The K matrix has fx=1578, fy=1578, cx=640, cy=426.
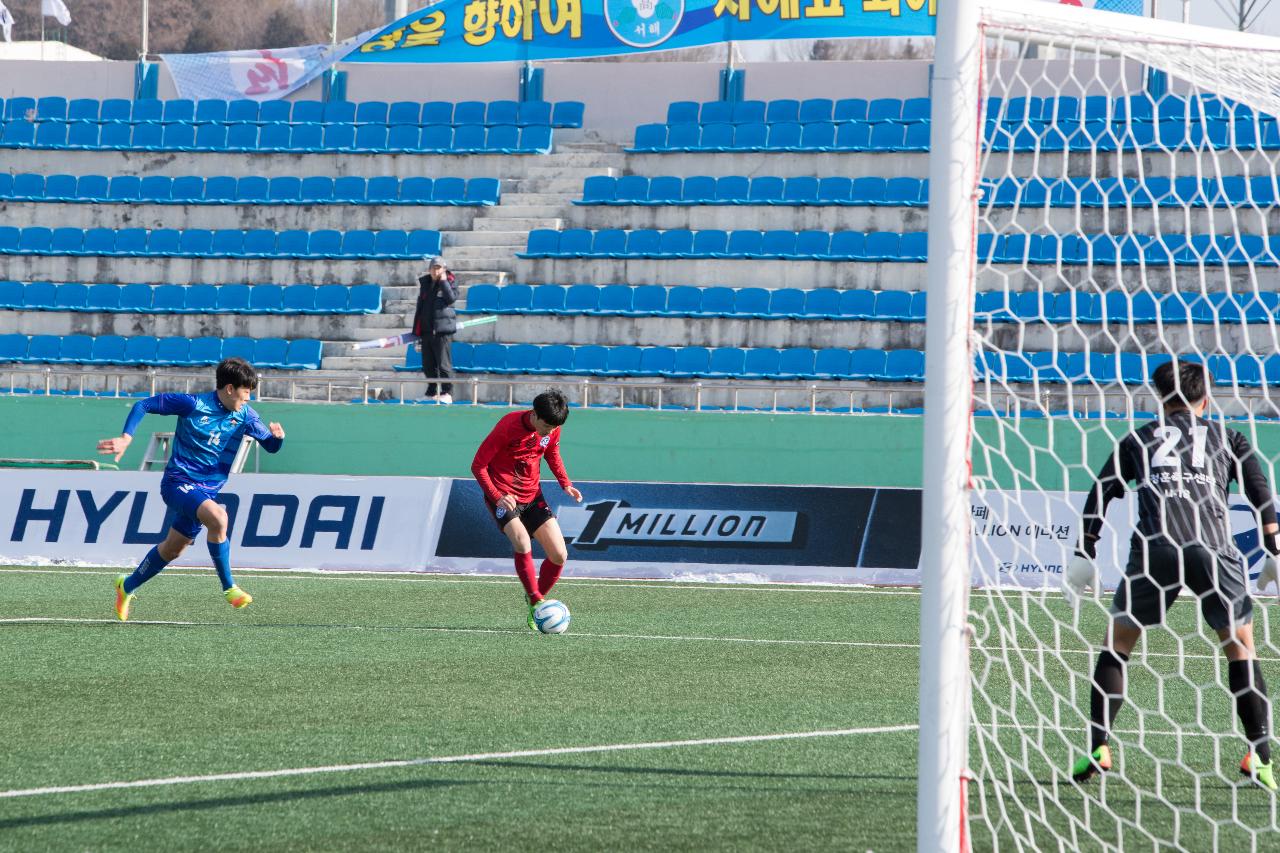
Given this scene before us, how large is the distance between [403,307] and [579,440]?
16.9 ft

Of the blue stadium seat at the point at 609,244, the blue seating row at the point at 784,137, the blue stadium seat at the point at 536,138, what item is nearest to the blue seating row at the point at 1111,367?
the blue seating row at the point at 784,137

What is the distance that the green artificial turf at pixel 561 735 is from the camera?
15.6 feet

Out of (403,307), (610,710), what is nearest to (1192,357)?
(403,307)

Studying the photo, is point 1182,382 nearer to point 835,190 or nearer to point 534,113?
point 835,190

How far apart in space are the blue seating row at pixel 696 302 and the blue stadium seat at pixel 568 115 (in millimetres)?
4176

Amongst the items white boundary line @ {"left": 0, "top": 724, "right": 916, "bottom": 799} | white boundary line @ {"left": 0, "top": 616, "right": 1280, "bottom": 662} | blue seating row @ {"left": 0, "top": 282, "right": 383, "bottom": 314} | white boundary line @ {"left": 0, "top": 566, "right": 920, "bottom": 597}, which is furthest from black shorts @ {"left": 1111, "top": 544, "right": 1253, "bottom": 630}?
blue seating row @ {"left": 0, "top": 282, "right": 383, "bottom": 314}

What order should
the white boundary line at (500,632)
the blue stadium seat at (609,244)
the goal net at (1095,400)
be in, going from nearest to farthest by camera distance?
the goal net at (1095,400)
the white boundary line at (500,632)
the blue stadium seat at (609,244)

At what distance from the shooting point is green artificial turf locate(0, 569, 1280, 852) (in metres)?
4.75

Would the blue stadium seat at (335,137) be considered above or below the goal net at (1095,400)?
above

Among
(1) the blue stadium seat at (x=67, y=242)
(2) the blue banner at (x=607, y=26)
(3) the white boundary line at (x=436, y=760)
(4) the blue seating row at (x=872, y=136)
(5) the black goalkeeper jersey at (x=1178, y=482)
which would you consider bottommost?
(3) the white boundary line at (x=436, y=760)

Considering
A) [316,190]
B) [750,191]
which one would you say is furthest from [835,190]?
[316,190]

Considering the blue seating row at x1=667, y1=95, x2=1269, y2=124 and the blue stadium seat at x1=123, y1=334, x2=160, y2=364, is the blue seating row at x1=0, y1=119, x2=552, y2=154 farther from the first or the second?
the blue stadium seat at x1=123, y1=334, x2=160, y2=364

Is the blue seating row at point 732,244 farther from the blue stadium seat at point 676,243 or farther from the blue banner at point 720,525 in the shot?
the blue banner at point 720,525

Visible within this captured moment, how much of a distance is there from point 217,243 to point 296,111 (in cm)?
330
